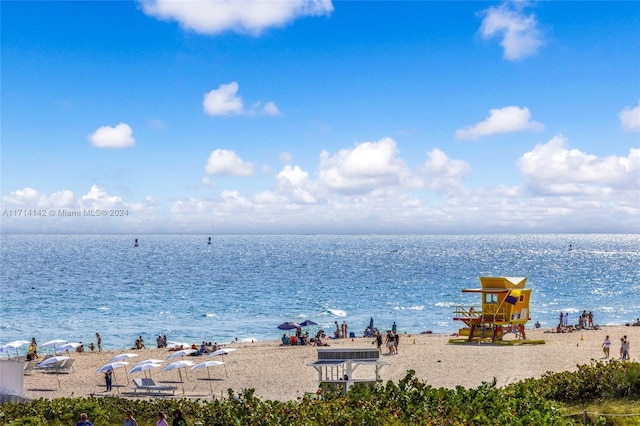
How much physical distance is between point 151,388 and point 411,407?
57.0ft

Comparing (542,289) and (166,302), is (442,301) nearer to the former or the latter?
(542,289)

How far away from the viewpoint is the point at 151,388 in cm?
2850

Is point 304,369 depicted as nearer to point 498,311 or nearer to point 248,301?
point 498,311

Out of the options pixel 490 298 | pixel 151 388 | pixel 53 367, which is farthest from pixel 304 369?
pixel 53 367

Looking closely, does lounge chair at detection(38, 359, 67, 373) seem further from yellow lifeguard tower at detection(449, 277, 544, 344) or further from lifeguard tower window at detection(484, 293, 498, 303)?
lifeguard tower window at detection(484, 293, 498, 303)

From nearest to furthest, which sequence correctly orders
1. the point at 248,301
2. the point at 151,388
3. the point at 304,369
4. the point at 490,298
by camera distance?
the point at 151,388, the point at 304,369, the point at 490,298, the point at 248,301

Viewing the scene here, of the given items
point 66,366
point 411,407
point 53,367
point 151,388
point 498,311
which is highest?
point 411,407

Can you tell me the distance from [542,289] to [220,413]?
98.6 m

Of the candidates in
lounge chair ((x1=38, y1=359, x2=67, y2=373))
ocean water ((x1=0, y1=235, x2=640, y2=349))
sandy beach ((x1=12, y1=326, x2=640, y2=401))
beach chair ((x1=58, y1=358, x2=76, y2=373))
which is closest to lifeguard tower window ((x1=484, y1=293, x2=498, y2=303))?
sandy beach ((x1=12, y1=326, x2=640, y2=401))

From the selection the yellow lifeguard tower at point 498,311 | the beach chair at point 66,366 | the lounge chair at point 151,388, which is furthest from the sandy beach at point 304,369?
the yellow lifeguard tower at point 498,311

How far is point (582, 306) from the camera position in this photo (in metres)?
82.9

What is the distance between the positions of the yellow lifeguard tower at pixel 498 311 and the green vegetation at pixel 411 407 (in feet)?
63.7

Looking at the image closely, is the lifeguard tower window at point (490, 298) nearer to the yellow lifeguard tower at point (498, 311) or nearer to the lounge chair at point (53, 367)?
the yellow lifeguard tower at point (498, 311)

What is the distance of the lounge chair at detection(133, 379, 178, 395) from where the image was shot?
28.4 m
